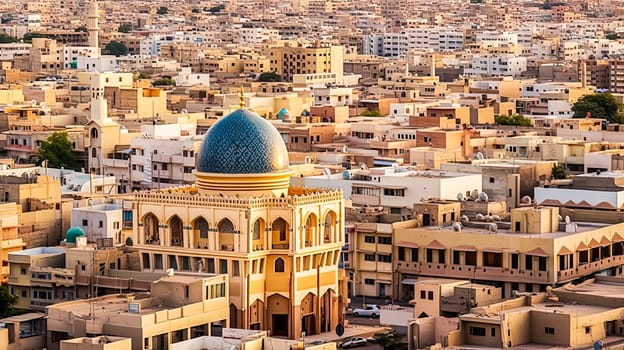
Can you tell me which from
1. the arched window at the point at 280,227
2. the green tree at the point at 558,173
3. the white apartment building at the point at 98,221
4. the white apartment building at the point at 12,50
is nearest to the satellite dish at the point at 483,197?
the green tree at the point at 558,173

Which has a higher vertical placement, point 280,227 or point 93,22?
point 93,22

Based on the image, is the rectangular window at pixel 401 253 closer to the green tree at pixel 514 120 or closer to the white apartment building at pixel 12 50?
the green tree at pixel 514 120

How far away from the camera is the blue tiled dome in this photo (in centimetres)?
3369

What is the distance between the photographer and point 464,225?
39062mm

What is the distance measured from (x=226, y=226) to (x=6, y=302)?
3626 mm

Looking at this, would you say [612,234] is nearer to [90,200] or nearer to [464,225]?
[464,225]

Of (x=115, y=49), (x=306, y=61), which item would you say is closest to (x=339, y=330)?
(x=306, y=61)

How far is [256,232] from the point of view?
33.7 metres

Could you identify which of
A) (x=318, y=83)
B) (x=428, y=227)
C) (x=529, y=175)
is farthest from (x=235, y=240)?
(x=318, y=83)

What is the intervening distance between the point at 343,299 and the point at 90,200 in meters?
9.37

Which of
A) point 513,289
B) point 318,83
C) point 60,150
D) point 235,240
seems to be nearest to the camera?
point 235,240

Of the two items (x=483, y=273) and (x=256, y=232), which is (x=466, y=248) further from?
(x=256, y=232)

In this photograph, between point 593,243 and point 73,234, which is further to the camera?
point 593,243

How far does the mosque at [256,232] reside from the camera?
33500 mm
